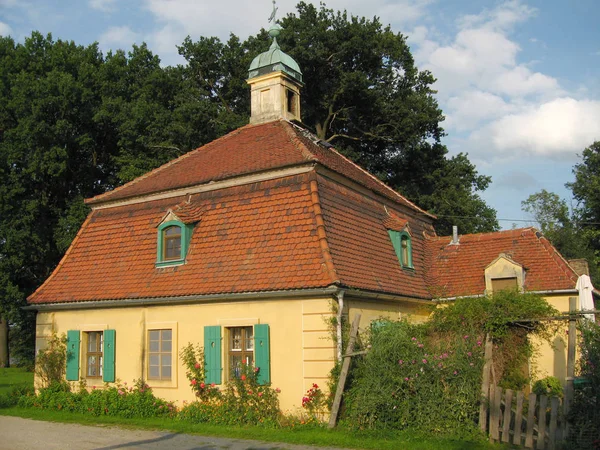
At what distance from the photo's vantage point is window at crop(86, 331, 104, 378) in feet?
56.1

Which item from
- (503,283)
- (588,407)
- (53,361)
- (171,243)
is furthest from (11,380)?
(588,407)

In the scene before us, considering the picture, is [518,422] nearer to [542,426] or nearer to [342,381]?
[542,426]

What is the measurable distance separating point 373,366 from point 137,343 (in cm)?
702

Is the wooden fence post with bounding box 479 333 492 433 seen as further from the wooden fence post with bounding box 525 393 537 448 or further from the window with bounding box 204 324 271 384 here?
the window with bounding box 204 324 271 384

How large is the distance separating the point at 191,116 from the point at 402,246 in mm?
15503

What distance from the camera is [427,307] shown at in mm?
18609

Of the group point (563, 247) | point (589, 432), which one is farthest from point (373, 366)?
point (563, 247)

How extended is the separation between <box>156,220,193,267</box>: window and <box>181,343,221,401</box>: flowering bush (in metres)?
2.47

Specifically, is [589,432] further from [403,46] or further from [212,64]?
[212,64]

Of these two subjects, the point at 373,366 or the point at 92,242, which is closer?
the point at 373,366

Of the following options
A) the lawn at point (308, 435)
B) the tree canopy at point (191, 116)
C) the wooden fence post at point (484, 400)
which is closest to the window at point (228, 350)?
Answer: the lawn at point (308, 435)

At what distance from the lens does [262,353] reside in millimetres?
13914

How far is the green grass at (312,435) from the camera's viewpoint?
11.0 m

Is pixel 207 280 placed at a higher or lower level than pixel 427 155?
lower
